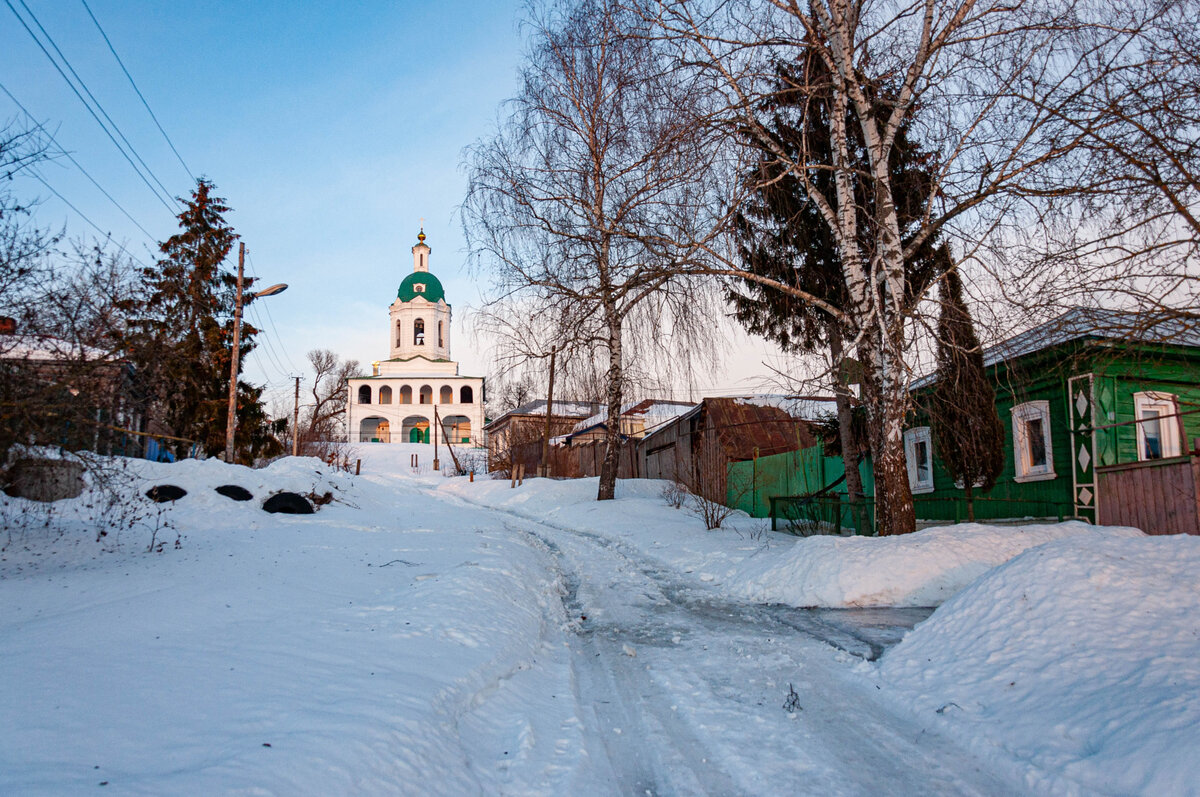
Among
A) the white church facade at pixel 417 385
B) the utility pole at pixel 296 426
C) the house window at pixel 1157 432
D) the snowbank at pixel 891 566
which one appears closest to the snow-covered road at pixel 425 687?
the snowbank at pixel 891 566

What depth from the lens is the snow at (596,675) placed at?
3156 mm

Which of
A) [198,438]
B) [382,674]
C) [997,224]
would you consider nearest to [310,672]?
[382,674]

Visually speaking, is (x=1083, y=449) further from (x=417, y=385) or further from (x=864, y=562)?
(x=417, y=385)

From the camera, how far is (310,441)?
2000 inches

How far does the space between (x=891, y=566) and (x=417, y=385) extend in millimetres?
64996

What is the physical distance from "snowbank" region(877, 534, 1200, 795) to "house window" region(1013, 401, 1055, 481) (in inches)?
310

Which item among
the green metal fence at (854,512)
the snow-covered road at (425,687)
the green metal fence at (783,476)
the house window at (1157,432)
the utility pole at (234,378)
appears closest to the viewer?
the snow-covered road at (425,687)

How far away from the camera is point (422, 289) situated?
6919 centimetres

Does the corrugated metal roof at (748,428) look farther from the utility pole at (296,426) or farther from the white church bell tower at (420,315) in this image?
the white church bell tower at (420,315)

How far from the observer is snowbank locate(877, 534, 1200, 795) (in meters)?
3.36

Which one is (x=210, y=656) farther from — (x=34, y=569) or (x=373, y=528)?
(x=373, y=528)

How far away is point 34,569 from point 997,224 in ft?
37.4

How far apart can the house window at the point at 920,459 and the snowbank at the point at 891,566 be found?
766 cm

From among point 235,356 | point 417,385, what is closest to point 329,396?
point 417,385
